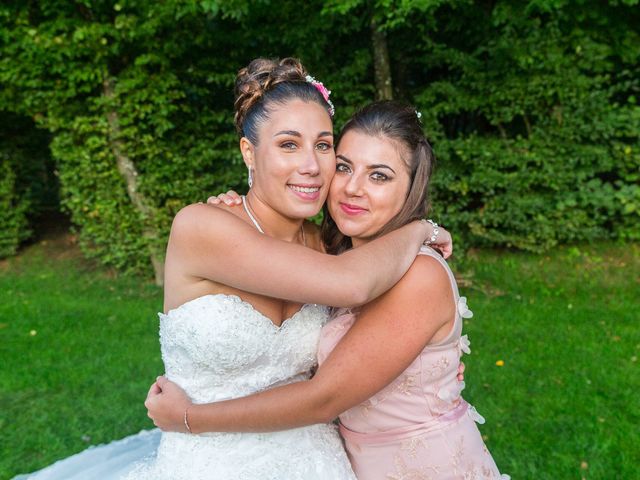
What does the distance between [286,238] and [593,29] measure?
270 inches

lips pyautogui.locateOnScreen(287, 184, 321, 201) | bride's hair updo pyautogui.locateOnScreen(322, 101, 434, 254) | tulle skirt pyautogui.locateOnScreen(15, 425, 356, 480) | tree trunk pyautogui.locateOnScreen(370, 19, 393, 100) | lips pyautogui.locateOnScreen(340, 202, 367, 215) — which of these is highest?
tree trunk pyautogui.locateOnScreen(370, 19, 393, 100)

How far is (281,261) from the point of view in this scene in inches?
82.6

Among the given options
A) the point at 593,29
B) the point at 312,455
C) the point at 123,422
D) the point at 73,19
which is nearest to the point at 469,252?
the point at 593,29

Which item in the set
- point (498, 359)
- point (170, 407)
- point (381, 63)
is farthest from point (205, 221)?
point (381, 63)

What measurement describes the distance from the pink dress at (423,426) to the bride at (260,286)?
0.54 ft

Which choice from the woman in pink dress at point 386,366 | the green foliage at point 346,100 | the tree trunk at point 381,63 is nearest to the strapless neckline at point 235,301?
the woman in pink dress at point 386,366

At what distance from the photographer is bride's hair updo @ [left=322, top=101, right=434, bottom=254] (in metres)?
2.48

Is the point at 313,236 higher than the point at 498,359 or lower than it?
higher

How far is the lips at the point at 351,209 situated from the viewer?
2514 mm

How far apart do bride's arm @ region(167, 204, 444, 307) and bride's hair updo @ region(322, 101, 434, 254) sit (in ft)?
0.55

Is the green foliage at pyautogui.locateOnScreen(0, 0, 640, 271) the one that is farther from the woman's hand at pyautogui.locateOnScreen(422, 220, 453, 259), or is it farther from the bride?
the woman's hand at pyautogui.locateOnScreen(422, 220, 453, 259)

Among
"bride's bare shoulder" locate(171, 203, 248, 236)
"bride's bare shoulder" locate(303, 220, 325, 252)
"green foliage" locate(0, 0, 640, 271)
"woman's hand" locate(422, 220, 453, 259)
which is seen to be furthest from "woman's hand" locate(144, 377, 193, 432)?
"green foliage" locate(0, 0, 640, 271)

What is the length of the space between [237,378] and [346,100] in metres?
6.27

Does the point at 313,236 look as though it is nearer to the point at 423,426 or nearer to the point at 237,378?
the point at 237,378
